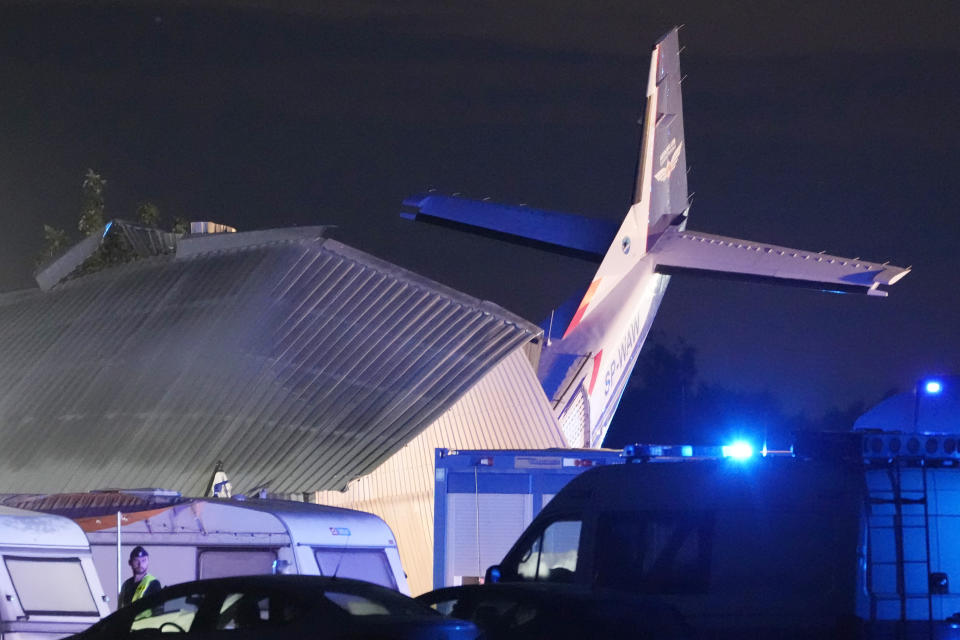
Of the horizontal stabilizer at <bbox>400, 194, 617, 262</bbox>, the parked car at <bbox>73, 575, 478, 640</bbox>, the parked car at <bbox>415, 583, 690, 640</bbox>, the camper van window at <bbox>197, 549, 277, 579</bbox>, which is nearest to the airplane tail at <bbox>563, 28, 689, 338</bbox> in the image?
the horizontal stabilizer at <bbox>400, 194, 617, 262</bbox>

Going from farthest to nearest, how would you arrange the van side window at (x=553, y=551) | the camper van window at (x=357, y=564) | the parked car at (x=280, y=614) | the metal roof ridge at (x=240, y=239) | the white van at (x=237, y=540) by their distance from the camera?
the metal roof ridge at (x=240, y=239) → the camper van window at (x=357, y=564) → the white van at (x=237, y=540) → the van side window at (x=553, y=551) → the parked car at (x=280, y=614)

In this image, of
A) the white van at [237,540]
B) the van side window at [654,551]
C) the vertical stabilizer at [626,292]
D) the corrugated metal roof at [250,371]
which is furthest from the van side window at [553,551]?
the vertical stabilizer at [626,292]

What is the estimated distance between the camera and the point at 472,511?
20.6 metres

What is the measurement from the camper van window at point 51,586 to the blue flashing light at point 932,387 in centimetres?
882

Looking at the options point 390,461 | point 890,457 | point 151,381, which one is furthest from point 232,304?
point 890,457

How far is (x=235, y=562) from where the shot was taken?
17.5 metres

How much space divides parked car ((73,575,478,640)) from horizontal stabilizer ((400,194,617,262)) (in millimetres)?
29661

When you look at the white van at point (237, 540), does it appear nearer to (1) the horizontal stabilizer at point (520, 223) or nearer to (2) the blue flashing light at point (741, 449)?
(2) the blue flashing light at point (741, 449)

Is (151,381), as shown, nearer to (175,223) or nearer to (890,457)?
A: (890,457)

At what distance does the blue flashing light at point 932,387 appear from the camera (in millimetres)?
15711

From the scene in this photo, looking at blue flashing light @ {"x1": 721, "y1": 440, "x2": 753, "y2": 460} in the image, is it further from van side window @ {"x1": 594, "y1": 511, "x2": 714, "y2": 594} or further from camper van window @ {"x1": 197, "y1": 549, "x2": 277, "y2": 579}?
camper van window @ {"x1": 197, "y1": 549, "x2": 277, "y2": 579}

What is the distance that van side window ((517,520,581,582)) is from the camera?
14.3 metres

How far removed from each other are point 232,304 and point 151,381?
10.3 ft

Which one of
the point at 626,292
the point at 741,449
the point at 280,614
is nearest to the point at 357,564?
the point at 741,449
